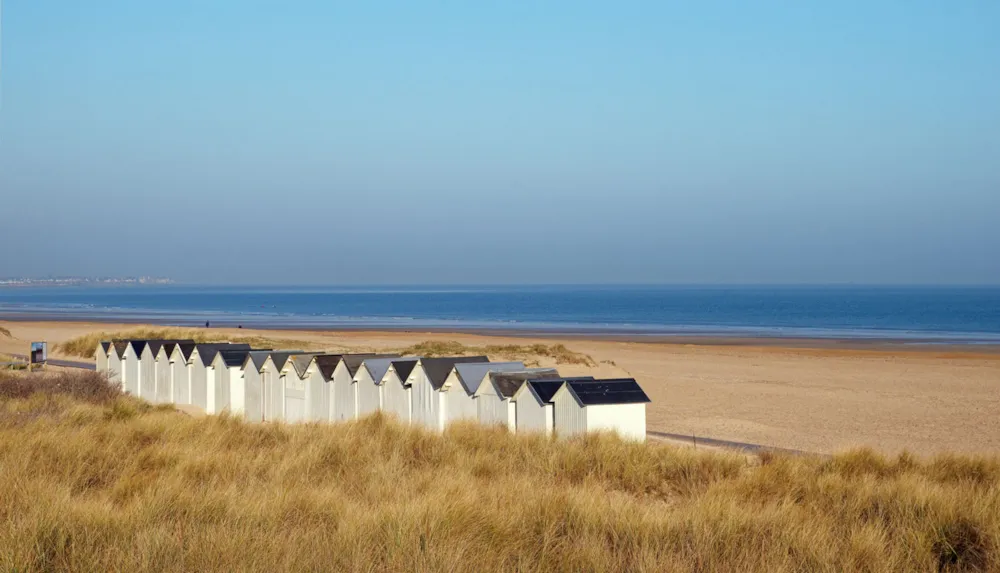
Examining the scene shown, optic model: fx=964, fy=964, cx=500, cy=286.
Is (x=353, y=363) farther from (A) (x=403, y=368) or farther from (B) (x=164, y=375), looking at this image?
(B) (x=164, y=375)

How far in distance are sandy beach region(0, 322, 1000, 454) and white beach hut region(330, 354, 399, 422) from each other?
616 cm

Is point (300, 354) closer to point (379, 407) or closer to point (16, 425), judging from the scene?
point (379, 407)

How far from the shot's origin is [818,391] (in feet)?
86.9

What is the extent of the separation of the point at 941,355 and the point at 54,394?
3767 centimetres

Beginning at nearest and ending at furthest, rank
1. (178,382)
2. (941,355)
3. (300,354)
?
(300,354), (178,382), (941,355)

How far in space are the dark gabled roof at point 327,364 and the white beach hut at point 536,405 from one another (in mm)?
4477

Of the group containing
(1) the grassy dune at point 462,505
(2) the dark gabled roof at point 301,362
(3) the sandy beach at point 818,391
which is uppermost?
(2) the dark gabled roof at point 301,362

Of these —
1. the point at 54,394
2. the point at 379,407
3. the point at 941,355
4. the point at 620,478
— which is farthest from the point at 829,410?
the point at 941,355

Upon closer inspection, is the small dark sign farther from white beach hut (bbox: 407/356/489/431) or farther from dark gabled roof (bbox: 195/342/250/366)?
white beach hut (bbox: 407/356/489/431)

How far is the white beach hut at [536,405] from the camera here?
1220 centimetres

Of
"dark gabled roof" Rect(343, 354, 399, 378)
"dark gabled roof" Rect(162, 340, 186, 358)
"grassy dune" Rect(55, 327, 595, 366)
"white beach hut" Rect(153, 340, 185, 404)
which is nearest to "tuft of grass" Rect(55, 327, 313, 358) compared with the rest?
"grassy dune" Rect(55, 327, 595, 366)

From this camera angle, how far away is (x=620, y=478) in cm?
966

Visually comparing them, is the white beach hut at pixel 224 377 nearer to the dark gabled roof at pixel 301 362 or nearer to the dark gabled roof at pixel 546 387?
the dark gabled roof at pixel 301 362

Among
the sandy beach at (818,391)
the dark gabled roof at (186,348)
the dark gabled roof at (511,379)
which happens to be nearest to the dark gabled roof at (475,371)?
the dark gabled roof at (511,379)
